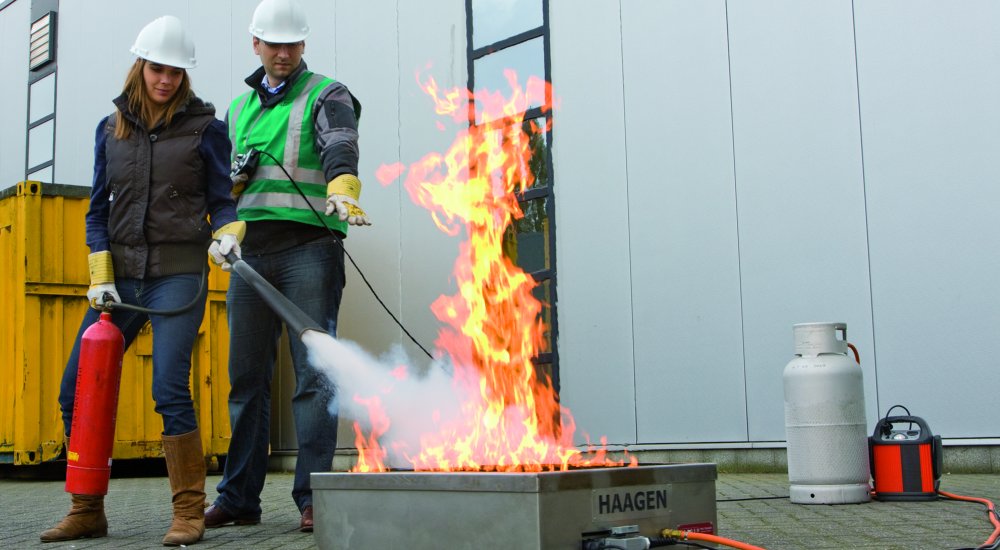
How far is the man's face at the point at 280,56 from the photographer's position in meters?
4.77

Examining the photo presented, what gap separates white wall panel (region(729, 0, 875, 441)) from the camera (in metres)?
6.73

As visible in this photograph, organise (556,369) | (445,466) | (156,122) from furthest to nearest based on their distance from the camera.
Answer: (556,369), (156,122), (445,466)

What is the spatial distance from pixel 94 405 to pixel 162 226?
2.64ft

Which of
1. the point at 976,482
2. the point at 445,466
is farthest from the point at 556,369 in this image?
the point at 445,466

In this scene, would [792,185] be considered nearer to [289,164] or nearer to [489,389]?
[289,164]

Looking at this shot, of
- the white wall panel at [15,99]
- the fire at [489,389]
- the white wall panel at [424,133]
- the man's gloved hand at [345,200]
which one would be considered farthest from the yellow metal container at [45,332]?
the white wall panel at [15,99]

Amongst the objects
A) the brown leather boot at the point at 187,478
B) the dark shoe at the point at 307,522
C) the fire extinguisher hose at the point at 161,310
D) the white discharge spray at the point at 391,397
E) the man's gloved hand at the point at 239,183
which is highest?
the man's gloved hand at the point at 239,183

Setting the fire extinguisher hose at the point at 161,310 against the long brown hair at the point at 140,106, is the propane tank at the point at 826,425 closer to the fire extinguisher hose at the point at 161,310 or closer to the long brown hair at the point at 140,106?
the fire extinguisher hose at the point at 161,310

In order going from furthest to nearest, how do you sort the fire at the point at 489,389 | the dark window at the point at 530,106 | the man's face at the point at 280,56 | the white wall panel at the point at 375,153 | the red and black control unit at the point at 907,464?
1. the white wall panel at the point at 375,153
2. the dark window at the point at 530,106
3. the red and black control unit at the point at 907,464
4. the man's face at the point at 280,56
5. the fire at the point at 489,389

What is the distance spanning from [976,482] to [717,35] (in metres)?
3.40

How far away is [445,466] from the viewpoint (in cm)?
332

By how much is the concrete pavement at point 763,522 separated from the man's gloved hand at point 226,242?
45.9 inches

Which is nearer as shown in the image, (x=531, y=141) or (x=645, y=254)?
(x=645, y=254)

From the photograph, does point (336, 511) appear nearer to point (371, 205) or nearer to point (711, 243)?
point (711, 243)
